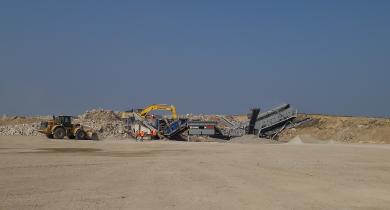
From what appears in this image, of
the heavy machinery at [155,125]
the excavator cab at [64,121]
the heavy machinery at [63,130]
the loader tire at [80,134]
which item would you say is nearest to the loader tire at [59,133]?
the heavy machinery at [63,130]

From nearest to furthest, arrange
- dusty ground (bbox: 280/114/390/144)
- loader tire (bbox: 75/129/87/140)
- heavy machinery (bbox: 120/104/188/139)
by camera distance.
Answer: loader tire (bbox: 75/129/87/140), heavy machinery (bbox: 120/104/188/139), dusty ground (bbox: 280/114/390/144)

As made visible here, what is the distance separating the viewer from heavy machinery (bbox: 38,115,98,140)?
40.4 meters

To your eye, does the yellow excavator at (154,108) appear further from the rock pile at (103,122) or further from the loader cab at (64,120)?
the loader cab at (64,120)

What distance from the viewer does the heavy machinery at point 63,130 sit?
4044 cm

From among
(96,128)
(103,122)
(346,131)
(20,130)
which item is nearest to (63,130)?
(96,128)

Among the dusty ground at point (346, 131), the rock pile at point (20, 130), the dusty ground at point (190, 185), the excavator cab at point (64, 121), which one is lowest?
the dusty ground at point (190, 185)

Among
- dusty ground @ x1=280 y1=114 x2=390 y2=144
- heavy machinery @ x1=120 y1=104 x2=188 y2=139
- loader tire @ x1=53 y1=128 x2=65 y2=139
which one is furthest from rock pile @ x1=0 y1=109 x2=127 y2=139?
dusty ground @ x1=280 y1=114 x2=390 y2=144

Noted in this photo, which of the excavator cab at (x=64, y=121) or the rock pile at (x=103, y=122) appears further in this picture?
the rock pile at (x=103, y=122)

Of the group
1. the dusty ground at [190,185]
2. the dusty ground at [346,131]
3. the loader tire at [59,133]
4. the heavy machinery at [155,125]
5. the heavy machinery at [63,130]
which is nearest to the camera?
the dusty ground at [190,185]

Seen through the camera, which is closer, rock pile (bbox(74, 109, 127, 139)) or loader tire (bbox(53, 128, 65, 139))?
loader tire (bbox(53, 128, 65, 139))

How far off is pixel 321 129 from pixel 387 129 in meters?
8.72

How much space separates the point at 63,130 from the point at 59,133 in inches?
17.1

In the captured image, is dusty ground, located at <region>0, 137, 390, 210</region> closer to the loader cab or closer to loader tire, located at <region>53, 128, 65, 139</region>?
loader tire, located at <region>53, 128, 65, 139</region>

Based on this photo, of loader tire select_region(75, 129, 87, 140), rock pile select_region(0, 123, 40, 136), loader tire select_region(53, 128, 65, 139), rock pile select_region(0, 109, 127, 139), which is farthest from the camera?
rock pile select_region(0, 109, 127, 139)
